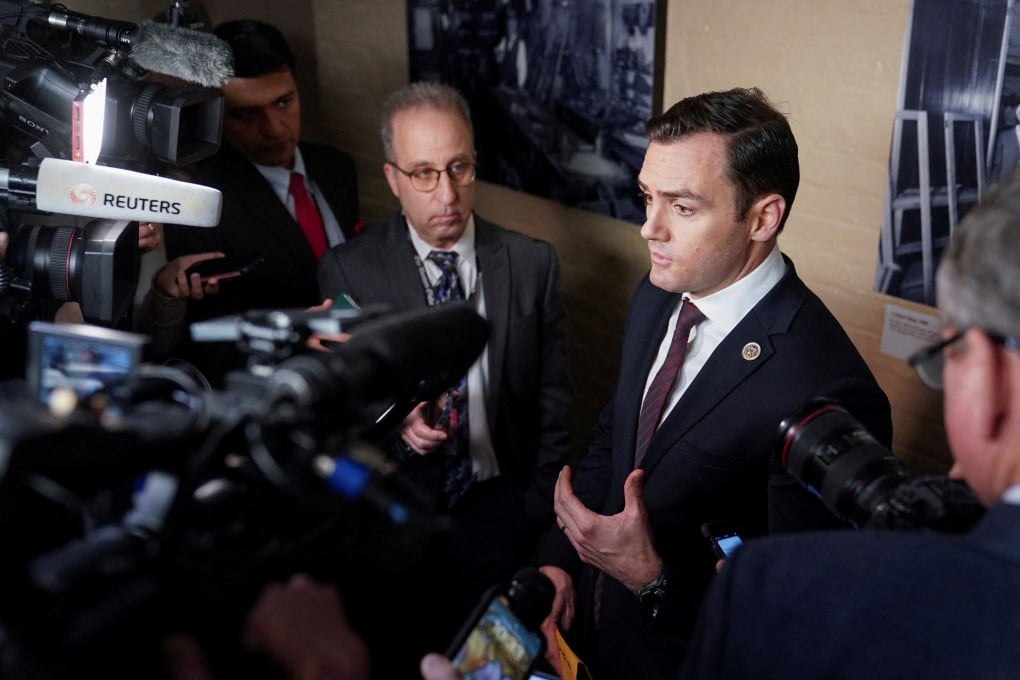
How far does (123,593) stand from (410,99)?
1.71m

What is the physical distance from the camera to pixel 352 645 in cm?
82

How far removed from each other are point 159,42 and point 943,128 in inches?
62.3

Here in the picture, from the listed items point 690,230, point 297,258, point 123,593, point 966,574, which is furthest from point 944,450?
point 123,593

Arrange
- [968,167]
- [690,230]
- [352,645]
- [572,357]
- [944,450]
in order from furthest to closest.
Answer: [572,357] → [944,450] → [968,167] → [690,230] → [352,645]

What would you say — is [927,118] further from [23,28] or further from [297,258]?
[23,28]

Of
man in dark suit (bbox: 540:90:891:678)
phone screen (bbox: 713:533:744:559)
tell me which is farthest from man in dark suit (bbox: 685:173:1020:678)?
man in dark suit (bbox: 540:90:891:678)

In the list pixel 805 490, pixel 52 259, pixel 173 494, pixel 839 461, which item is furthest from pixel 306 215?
pixel 173 494

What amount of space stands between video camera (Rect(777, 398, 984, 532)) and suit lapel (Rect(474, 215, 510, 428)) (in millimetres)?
1047

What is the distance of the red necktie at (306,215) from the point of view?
2.59m

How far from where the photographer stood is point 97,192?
1.40 m

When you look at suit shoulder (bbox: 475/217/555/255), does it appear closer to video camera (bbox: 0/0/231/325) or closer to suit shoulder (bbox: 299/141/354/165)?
suit shoulder (bbox: 299/141/354/165)

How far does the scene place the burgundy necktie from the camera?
1.74m

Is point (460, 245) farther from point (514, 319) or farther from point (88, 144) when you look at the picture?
point (88, 144)

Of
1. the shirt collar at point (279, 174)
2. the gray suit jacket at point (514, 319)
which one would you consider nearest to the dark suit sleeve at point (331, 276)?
the gray suit jacket at point (514, 319)
